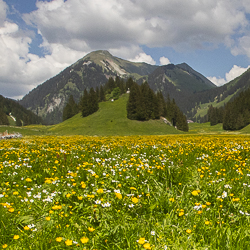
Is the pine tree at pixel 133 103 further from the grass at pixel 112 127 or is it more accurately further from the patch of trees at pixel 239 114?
the patch of trees at pixel 239 114

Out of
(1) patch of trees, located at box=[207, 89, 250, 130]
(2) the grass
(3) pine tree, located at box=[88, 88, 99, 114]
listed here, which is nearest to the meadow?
(2) the grass

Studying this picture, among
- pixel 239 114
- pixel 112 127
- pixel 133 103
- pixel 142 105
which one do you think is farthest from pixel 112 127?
pixel 239 114

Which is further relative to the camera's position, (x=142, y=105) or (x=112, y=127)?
(x=142, y=105)

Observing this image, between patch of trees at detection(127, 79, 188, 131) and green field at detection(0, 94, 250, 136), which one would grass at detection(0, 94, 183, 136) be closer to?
green field at detection(0, 94, 250, 136)

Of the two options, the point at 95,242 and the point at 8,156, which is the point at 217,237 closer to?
the point at 95,242

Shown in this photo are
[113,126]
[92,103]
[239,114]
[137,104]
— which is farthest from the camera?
[239,114]

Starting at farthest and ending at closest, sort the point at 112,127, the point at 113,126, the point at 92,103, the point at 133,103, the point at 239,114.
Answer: the point at 239,114
the point at 92,103
the point at 133,103
the point at 113,126
the point at 112,127

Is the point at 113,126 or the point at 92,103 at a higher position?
the point at 92,103

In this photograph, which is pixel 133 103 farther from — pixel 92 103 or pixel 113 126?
pixel 92 103

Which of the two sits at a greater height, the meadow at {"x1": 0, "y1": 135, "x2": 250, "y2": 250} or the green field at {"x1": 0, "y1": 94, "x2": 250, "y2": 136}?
the green field at {"x1": 0, "y1": 94, "x2": 250, "y2": 136}

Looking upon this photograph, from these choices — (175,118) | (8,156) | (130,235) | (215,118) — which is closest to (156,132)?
(175,118)

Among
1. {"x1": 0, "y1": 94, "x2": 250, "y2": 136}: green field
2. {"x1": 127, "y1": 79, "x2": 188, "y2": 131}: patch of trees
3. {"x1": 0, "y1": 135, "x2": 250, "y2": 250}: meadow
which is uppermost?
{"x1": 127, "y1": 79, "x2": 188, "y2": 131}: patch of trees

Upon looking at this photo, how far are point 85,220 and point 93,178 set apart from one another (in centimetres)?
184


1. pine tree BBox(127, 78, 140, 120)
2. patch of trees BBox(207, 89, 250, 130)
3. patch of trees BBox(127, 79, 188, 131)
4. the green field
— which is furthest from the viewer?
patch of trees BBox(207, 89, 250, 130)
